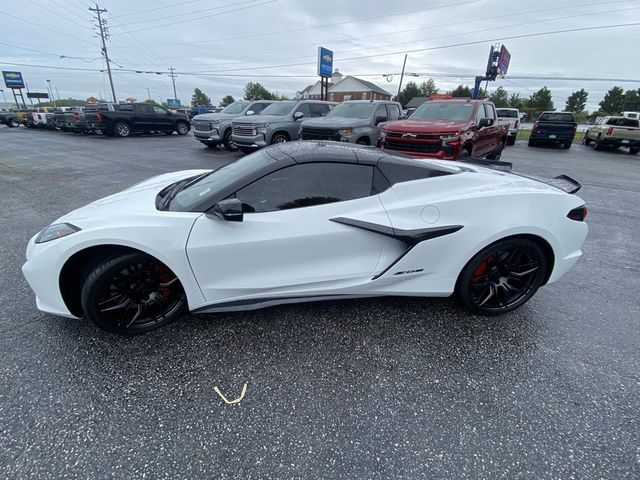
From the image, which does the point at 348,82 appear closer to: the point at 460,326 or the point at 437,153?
the point at 437,153

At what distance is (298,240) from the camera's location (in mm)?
2195

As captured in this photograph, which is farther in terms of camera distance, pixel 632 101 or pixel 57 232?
pixel 632 101

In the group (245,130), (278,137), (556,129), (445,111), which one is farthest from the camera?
(556,129)

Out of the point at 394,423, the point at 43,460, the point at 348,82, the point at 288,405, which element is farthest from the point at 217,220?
the point at 348,82

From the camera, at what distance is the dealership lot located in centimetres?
159

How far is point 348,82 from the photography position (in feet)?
230

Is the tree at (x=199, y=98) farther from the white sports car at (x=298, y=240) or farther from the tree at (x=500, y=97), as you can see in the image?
the white sports car at (x=298, y=240)

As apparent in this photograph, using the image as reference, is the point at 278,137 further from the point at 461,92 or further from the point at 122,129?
the point at 461,92

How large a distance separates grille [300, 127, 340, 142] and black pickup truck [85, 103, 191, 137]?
40.2 feet

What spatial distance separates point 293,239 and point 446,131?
5.83 m

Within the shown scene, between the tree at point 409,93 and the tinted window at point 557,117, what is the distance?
5217 cm

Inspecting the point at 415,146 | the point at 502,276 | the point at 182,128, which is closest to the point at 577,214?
the point at 502,276

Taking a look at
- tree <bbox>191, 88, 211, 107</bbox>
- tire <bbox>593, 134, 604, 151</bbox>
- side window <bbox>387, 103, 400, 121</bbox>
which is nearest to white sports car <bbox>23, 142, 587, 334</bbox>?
side window <bbox>387, 103, 400, 121</bbox>

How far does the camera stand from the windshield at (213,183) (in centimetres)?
230
